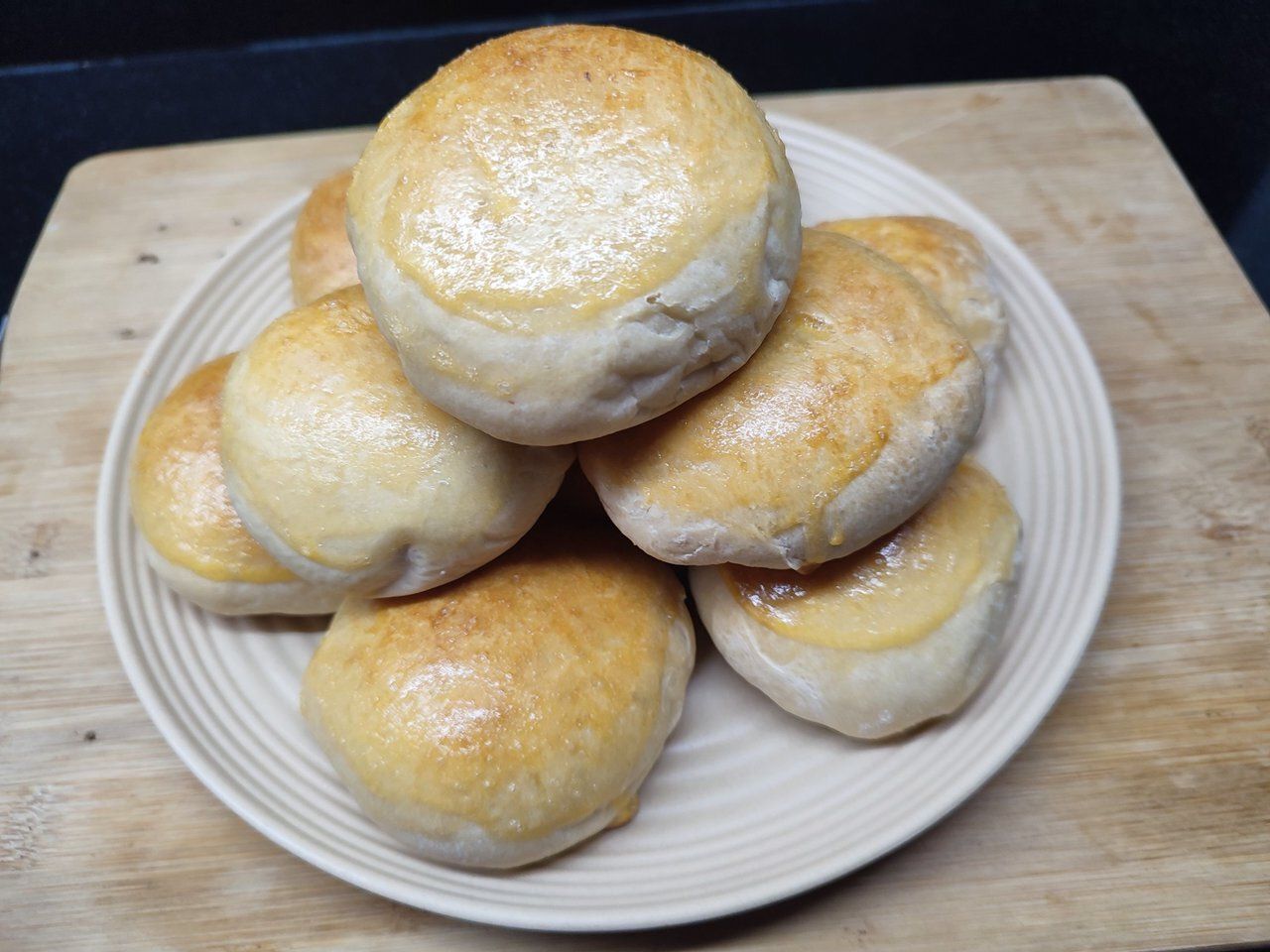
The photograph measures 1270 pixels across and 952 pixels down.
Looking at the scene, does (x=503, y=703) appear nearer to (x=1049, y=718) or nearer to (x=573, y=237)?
(x=573, y=237)

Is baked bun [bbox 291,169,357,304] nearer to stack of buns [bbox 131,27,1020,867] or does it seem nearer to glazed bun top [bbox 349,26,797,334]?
stack of buns [bbox 131,27,1020,867]

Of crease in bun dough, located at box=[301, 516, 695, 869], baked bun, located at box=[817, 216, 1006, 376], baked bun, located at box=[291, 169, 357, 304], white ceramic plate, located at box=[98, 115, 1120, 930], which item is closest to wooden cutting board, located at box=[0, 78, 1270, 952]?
white ceramic plate, located at box=[98, 115, 1120, 930]

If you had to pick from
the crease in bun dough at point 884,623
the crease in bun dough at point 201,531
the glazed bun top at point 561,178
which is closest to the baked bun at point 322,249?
the crease in bun dough at point 201,531

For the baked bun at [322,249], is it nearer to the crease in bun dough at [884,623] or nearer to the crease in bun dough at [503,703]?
the crease in bun dough at [503,703]

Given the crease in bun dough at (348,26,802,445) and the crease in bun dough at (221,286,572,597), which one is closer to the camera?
the crease in bun dough at (348,26,802,445)

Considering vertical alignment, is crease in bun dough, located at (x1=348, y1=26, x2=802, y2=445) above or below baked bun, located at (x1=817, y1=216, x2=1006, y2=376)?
above

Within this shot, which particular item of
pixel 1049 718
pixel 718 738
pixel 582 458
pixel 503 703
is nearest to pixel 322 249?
pixel 582 458
